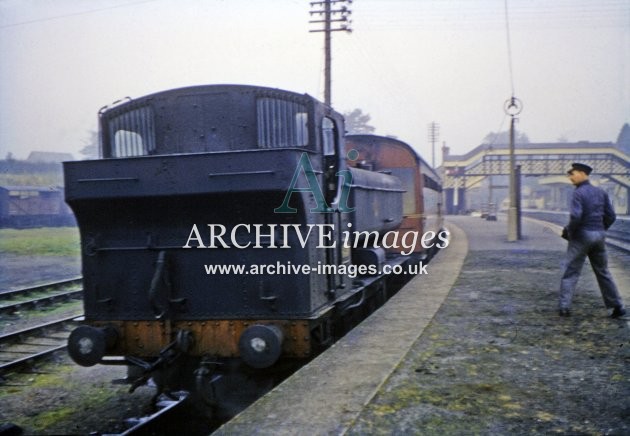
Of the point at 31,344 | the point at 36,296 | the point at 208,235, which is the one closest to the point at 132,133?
the point at 208,235

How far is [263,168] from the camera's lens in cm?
414

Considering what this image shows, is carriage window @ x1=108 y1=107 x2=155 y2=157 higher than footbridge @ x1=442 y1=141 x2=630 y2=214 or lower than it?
lower

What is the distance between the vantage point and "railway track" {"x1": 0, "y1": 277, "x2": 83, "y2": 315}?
31.4ft

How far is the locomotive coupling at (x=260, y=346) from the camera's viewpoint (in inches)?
161

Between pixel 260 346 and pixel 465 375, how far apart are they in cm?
158

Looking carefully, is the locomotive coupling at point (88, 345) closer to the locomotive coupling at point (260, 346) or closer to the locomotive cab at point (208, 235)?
the locomotive cab at point (208, 235)

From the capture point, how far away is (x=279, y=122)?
4.79m

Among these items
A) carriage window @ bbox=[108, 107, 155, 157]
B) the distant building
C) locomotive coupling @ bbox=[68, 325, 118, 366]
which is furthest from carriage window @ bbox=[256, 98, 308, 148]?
the distant building

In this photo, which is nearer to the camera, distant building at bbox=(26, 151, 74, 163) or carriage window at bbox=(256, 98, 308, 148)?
carriage window at bbox=(256, 98, 308, 148)

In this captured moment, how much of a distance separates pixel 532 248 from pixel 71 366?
38.6 ft

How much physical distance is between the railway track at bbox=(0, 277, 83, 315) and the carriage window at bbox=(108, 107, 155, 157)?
18.9 ft

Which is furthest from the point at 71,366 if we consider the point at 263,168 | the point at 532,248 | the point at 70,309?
the point at 532,248

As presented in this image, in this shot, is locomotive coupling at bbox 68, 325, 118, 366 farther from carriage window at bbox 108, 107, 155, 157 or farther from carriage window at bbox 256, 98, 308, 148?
carriage window at bbox 256, 98, 308, 148

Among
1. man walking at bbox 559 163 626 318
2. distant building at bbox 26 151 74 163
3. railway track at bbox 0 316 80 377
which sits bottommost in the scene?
railway track at bbox 0 316 80 377
